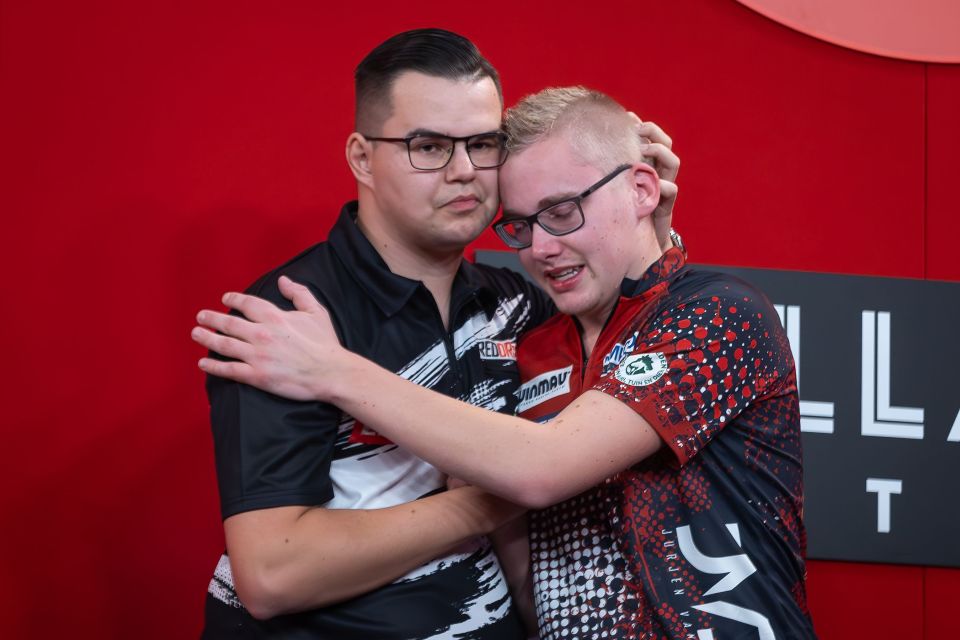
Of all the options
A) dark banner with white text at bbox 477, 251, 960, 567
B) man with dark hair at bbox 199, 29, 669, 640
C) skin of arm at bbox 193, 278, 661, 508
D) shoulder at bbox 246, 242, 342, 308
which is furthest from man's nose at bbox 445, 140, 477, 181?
dark banner with white text at bbox 477, 251, 960, 567

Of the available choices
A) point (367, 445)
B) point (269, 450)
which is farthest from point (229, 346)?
point (367, 445)

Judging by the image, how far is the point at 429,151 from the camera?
161 centimetres

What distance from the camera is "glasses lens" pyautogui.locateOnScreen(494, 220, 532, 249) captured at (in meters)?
1.68

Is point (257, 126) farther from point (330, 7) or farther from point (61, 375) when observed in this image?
point (61, 375)

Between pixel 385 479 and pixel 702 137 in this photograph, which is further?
pixel 702 137

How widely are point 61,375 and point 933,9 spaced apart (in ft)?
6.89

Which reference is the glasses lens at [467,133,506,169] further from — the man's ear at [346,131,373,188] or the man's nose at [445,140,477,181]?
the man's ear at [346,131,373,188]

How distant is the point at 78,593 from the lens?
1946mm

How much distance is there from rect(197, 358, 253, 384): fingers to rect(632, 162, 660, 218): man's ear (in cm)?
68

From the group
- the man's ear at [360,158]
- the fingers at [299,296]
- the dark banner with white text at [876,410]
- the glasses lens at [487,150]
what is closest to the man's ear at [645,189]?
the glasses lens at [487,150]

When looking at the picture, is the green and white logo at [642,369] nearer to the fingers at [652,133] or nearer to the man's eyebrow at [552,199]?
the man's eyebrow at [552,199]

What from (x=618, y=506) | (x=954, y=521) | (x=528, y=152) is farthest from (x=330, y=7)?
(x=954, y=521)

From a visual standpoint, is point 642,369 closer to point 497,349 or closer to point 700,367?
point 700,367

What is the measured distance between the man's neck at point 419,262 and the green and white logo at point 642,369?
35 centimetres
